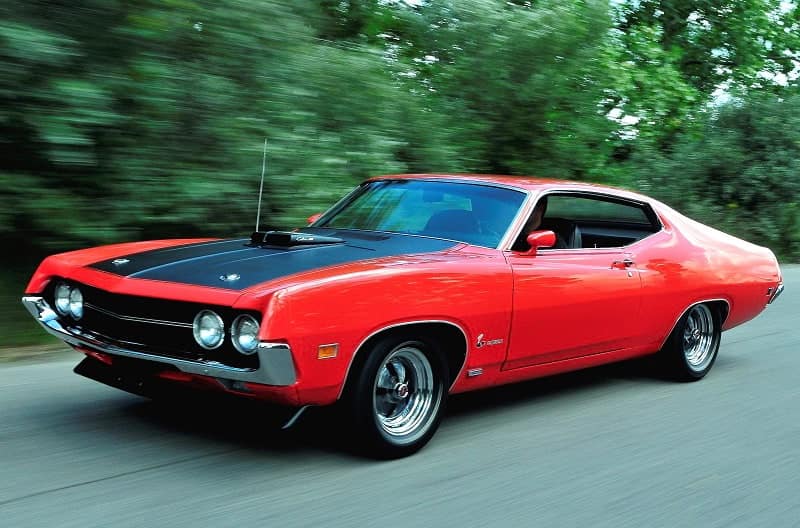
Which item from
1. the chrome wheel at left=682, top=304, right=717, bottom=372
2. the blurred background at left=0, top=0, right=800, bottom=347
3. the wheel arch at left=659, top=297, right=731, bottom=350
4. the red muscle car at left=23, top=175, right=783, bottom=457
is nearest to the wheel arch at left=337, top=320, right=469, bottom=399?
the red muscle car at left=23, top=175, right=783, bottom=457

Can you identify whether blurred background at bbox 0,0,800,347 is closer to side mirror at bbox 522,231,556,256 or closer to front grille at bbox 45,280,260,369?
front grille at bbox 45,280,260,369

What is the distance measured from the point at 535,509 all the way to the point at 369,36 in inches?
403

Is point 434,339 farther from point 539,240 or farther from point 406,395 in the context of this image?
point 539,240

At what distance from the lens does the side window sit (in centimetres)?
595

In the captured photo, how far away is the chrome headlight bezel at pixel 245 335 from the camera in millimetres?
3855

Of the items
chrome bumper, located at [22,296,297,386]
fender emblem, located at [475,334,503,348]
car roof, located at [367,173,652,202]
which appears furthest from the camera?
car roof, located at [367,173,652,202]

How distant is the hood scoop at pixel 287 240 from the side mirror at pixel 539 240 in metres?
1.04

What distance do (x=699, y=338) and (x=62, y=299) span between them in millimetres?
4353

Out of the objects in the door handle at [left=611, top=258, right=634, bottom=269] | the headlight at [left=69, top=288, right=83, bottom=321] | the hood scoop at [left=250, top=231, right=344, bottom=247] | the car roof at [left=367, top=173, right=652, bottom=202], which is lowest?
the headlight at [left=69, top=288, right=83, bottom=321]

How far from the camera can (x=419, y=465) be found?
4320mm

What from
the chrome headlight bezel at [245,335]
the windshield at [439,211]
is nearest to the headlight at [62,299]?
the chrome headlight bezel at [245,335]

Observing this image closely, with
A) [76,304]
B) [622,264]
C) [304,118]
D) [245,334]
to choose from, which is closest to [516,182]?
[622,264]

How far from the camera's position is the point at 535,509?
149 inches

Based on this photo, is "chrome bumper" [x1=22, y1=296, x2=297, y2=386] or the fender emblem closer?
"chrome bumper" [x1=22, y1=296, x2=297, y2=386]
